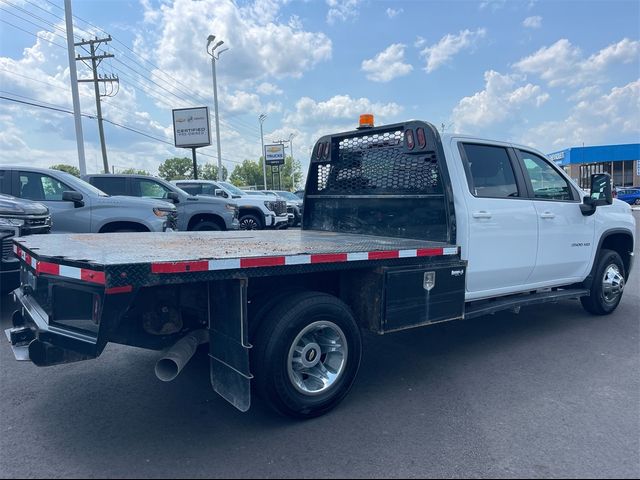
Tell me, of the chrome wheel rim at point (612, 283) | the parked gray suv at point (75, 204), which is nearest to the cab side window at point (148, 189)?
the parked gray suv at point (75, 204)

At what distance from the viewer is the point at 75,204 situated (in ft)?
26.2

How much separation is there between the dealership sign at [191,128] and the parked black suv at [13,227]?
893 inches

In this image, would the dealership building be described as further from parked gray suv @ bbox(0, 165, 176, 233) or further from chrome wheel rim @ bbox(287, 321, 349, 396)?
chrome wheel rim @ bbox(287, 321, 349, 396)

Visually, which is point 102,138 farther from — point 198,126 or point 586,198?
point 586,198

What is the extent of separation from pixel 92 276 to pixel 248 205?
12061 mm

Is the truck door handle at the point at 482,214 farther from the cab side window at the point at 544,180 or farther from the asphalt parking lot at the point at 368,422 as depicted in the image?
the asphalt parking lot at the point at 368,422

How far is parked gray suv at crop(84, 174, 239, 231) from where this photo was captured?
10.6 meters

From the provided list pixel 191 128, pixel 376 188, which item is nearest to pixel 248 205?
pixel 376 188

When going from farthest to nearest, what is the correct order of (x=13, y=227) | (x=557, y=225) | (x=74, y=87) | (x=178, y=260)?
(x=74, y=87) → (x=13, y=227) → (x=557, y=225) → (x=178, y=260)

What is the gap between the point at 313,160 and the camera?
18.7 feet

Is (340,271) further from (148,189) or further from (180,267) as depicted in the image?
(148,189)

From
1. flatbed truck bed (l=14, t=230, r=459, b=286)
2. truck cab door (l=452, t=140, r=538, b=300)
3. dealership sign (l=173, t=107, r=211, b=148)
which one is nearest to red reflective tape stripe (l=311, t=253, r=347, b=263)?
flatbed truck bed (l=14, t=230, r=459, b=286)

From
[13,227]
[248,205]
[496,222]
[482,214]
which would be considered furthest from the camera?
[248,205]

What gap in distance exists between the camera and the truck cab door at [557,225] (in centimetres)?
494
